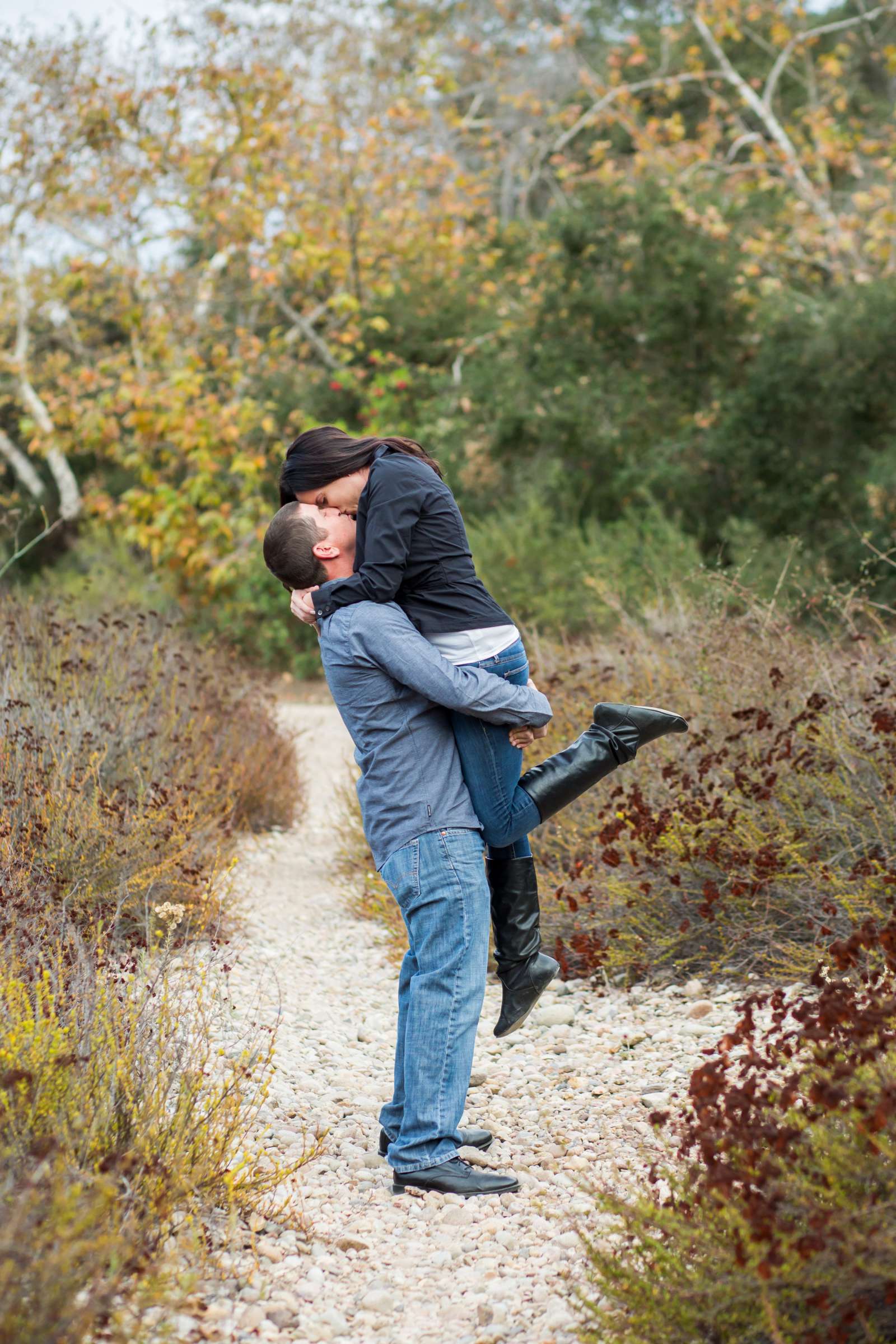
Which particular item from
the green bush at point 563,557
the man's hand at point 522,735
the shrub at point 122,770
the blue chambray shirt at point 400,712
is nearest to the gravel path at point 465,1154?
the shrub at point 122,770

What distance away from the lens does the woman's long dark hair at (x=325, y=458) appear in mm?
2918

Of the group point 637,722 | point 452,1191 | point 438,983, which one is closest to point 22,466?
point 637,722

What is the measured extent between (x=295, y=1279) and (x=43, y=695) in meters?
3.08

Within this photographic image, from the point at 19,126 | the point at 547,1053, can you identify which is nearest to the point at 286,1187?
the point at 547,1053

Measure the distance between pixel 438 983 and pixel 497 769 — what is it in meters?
0.51

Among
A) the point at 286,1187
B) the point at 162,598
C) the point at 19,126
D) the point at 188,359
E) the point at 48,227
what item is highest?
the point at 19,126

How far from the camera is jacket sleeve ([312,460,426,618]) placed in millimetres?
2721

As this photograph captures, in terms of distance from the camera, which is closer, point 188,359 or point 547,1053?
point 547,1053

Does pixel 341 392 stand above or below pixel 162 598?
above

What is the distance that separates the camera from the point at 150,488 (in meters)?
13.6

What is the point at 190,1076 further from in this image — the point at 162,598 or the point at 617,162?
the point at 617,162

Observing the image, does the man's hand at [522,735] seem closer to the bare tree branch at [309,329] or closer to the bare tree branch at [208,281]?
the bare tree branch at [309,329]

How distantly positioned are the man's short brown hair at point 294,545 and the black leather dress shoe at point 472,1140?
1.39 metres

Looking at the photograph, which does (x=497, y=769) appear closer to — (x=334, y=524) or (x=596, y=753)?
(x=596, y=753)
